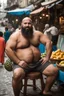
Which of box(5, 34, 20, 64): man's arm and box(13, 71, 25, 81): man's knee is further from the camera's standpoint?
box(5, 34, 20, 64): man's arm

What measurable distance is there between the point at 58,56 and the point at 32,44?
78.3 inches

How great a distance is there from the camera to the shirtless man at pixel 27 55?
7.02 metres

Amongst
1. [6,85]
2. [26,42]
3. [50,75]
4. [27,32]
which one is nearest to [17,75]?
[50,75]

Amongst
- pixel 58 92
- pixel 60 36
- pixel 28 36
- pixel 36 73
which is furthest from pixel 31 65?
pixel 60 36

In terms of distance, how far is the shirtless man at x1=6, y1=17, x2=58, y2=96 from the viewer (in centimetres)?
702

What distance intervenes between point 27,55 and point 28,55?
0.08 feet

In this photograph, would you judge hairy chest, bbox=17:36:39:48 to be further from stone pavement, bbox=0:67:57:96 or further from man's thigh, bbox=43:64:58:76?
stone pavement, bbox=0:67:57:96

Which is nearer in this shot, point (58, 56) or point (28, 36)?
point (28, 36)

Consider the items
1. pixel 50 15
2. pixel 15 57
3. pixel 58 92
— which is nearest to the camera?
pixel 15 57

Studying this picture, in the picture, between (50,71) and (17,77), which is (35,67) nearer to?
(50,71)

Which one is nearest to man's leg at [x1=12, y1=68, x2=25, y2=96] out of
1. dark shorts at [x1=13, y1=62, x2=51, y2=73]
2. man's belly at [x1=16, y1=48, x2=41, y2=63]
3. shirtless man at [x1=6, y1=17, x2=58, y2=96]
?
shirtless man at [x1=6, y1=17, x2=58, y2=96]

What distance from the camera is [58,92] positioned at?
8.19m

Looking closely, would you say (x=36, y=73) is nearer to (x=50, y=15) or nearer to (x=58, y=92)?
(x=58, y=92)

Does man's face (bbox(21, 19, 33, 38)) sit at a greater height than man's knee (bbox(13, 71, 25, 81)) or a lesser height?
greater
